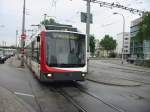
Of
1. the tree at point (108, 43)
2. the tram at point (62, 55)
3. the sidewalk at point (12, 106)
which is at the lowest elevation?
the sidewalk at point (12, 106)

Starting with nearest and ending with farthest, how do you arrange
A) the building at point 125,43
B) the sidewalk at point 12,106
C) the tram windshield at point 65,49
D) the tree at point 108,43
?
the sidewalk at point 12,106, the tram windshield at point 65,49, the tree at point 108,43, the building at point 125,43

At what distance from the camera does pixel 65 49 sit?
15133 mm

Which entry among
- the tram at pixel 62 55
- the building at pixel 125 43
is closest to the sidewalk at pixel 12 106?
the tram at pixel 62 55

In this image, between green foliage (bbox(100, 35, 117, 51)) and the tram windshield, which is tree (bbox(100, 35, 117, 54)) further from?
the tram windshield

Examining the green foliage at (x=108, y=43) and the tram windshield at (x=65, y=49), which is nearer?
the tram windshield at (x=65, y=49)

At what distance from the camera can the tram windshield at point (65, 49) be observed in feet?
48.8

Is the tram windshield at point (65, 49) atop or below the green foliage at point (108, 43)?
below

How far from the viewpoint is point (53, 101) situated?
35.8 feet

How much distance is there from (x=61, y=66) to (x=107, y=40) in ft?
399

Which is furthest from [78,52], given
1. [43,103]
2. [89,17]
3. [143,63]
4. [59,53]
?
[143,63]

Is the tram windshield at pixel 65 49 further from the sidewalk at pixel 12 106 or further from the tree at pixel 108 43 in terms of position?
the tree at pixel 108 43

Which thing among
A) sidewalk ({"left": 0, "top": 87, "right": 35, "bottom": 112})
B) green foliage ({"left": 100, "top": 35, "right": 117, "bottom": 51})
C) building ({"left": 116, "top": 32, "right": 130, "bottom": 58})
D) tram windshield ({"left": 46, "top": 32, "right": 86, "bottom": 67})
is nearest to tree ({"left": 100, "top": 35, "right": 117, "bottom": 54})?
green foliage ({"left": 100, "top": 35, "right": 117, "bottom": 51})

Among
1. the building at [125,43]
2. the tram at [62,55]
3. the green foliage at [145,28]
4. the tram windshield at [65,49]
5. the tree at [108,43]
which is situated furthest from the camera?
the building at [125,43]

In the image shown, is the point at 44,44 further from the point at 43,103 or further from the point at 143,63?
the point at 143,63
